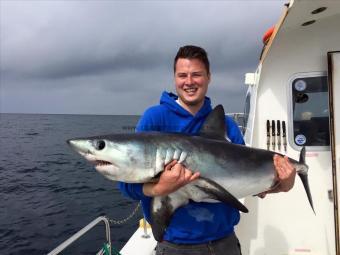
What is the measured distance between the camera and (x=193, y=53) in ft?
9.65

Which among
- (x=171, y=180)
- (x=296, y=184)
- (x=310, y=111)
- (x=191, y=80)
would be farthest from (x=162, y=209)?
(x=310, y=111)

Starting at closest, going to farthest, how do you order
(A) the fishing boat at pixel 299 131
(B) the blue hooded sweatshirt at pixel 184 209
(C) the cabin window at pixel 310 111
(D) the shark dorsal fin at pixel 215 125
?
(B) the blue hooded sweatshirt at pixel 184 209
(D) the shark dorsal fin at pixel 215 125
(A) the fishing boat at pixel 299 131
(C) the cabin window at pixel 310 111

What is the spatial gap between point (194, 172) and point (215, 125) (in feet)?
1.75

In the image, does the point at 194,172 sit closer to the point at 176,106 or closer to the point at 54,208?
the point at 176,106

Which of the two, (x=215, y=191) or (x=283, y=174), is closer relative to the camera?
(x=215, y=191)

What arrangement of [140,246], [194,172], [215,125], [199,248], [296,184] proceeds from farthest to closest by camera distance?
[296,184], [140,246], [215,125], [199,248], [194,172]

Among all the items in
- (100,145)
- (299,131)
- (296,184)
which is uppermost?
(100,145)

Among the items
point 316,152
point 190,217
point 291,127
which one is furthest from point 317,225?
point 190,217

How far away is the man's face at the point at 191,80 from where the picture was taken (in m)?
2.93

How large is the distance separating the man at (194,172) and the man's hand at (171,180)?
0.28 ft

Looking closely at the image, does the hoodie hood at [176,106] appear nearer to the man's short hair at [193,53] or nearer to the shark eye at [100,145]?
the man's short hair at [193,53]

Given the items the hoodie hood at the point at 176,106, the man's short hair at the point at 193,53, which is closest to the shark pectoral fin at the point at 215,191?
the hoodie hood at the point at 176,106

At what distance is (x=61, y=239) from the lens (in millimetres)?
12672

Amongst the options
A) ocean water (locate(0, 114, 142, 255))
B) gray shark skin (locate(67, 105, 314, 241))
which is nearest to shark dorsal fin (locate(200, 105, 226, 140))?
gray shark skin (locate(67, 105, 314, 241))
